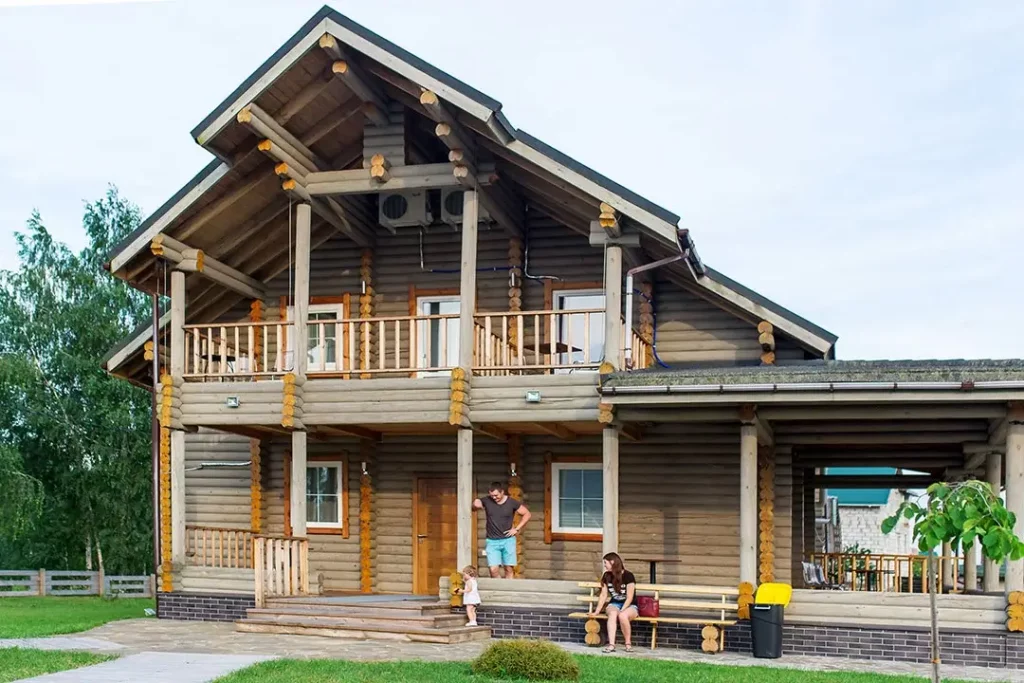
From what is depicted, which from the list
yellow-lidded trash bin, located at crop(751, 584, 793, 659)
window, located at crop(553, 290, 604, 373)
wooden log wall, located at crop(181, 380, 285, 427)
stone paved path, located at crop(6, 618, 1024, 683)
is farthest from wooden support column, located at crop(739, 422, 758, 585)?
wooden log wall, located at crop(181, 380, 285, 427)

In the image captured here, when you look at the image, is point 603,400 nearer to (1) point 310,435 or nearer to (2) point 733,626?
(2) point 733,626

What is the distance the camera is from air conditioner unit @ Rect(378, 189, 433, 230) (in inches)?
698

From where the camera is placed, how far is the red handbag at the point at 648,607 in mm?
14203

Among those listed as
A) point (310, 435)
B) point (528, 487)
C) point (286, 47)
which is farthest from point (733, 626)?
point (286, 47)

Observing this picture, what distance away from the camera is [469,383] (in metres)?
15.7

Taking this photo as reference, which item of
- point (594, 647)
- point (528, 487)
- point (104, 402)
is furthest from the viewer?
point (104, 402)

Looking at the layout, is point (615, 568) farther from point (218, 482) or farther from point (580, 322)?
point (218, 482)

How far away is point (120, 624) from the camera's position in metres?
16.6

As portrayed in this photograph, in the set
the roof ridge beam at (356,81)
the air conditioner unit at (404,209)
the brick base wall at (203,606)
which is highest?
the roof ridge beam at (356,81)

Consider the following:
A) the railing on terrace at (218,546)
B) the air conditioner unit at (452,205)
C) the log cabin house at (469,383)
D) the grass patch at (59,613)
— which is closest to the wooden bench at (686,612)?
the log cabin house at (469,383)

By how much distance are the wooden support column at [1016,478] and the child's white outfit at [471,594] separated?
20.4ft

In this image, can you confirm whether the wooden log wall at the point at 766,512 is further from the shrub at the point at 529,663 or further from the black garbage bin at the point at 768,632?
the shrub at the point at 529,663

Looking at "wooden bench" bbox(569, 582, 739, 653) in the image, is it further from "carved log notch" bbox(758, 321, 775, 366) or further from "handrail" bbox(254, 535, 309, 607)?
"handrail" bbox(254, 535, 309, 607)

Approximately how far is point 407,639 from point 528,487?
4.13 m
